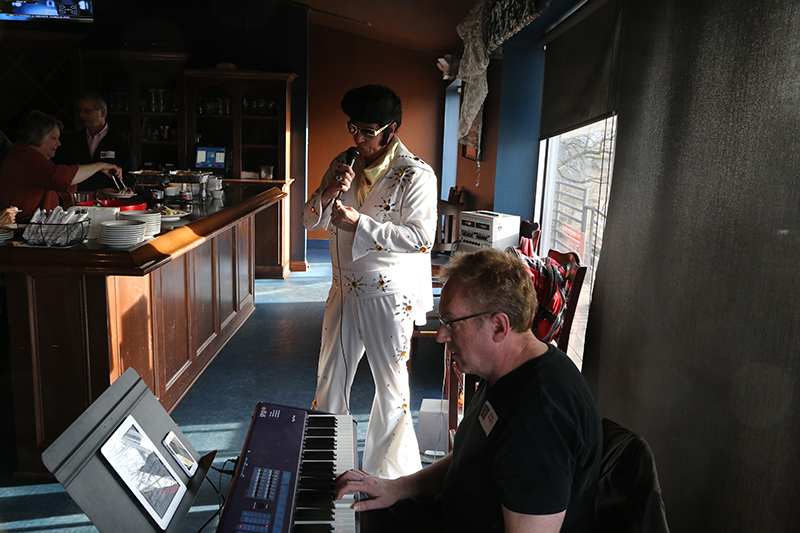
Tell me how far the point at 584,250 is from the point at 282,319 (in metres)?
2.55

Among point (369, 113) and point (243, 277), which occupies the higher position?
point (369, 113)

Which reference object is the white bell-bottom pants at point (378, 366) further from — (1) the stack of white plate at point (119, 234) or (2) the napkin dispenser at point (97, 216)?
(2) the napkin dispenser at point (97, 216)

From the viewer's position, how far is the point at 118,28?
6.29 m

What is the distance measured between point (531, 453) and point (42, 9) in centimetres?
609

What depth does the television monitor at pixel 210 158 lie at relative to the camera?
20.7 ft

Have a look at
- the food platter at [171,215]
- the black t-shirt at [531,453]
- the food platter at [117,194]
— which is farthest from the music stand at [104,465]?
the food platter at [117,194]

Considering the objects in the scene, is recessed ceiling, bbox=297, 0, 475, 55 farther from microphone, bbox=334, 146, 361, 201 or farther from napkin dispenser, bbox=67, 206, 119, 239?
napkin dispenser, bbox=67, 206, 119, 239

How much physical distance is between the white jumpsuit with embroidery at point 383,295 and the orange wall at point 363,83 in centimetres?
591

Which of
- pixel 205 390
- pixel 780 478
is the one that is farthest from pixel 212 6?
pixel 780 478

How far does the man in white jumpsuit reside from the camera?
2209 mm

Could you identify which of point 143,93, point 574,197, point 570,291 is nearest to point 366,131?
point 570,291

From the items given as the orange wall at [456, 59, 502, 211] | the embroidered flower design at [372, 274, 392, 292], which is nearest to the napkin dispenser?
the embroidered flower design at [372, 274, 392, 292]

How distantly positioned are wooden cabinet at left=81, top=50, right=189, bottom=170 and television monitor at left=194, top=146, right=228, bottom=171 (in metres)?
0.17

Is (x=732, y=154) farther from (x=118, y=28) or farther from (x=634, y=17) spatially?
(x=118, y=28)
